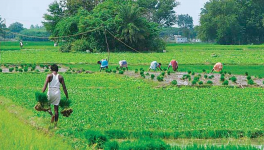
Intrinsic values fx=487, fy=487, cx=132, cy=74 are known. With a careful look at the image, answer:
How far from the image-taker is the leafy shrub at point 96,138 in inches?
342

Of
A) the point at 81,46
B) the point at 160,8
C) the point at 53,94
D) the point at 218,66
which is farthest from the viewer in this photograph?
the point at 160,8

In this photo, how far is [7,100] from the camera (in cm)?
1498

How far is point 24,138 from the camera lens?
892cm

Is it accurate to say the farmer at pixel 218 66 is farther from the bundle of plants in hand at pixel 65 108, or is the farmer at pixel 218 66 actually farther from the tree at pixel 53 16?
the tree at pixel 53 16

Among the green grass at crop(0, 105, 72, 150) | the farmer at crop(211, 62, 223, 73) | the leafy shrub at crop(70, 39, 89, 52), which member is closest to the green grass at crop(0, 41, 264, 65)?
the leafy shrub at crop(70, 39, 89, 52)

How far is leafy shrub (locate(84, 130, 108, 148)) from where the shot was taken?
8695 millimetres

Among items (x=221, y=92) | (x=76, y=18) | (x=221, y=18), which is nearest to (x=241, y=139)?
(x=221, y=92)

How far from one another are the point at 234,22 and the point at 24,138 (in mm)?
73077

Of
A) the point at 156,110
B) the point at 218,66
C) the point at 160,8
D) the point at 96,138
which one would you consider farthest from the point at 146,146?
the point at 160,8

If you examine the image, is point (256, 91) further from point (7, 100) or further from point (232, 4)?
point (232, 4)

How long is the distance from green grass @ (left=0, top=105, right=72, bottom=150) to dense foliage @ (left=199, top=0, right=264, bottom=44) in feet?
231

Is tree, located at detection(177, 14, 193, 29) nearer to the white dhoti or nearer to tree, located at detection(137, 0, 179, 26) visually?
tree, located at detection(137, 0, 179, 26)

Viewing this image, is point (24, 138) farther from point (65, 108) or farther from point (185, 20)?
point (185, 20)

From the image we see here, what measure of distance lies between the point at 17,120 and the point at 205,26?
74.3m
